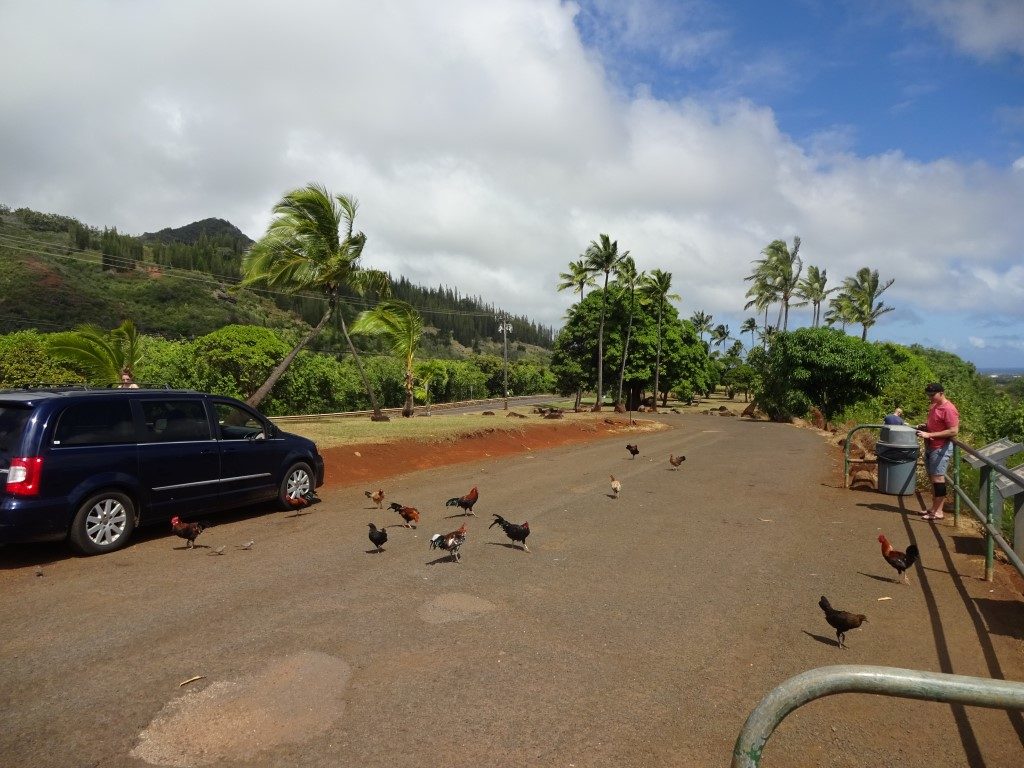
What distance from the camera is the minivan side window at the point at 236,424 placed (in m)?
8.80

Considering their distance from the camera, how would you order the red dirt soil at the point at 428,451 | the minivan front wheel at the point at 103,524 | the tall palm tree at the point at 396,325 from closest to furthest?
1. the minivan front wheel at the point at 103,524
2. the red dirt soil at the point at 428,451
3. the tall palm tree at the point at 396,325

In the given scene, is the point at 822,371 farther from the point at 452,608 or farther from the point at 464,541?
the point at 452,608

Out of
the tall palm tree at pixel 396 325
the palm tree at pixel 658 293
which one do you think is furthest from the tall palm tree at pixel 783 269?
the tall palm tree at pixel 396 325

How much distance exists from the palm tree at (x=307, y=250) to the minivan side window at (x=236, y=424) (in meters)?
9.38

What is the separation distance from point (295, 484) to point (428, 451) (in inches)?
294

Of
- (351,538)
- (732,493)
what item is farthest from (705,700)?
(732,493)

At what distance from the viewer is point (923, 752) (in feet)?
11.5

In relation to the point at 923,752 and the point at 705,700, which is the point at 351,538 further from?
the point at 923,752

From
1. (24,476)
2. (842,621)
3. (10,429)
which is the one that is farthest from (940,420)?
(10,429)

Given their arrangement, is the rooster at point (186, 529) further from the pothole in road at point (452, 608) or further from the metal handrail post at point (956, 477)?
the metal handrail post at point (956, 477)

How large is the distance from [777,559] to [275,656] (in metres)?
5.62

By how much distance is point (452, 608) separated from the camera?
17.9 ft

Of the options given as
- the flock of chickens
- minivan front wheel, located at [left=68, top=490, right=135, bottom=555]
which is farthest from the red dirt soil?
minivan front wheel, located at [left=68, top=490, right=135, bottom=555]

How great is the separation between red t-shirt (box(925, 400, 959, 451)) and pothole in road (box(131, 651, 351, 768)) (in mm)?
8814
